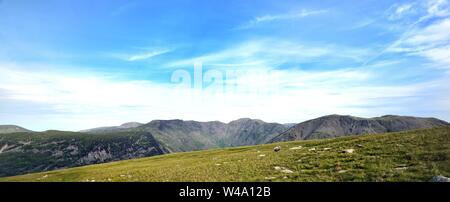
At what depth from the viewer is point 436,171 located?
56.1 feet

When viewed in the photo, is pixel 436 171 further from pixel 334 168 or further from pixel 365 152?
pixel 365 152
